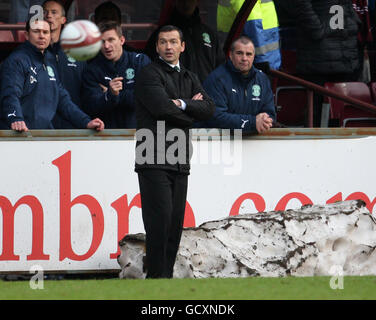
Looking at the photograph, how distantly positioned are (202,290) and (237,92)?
10.6ft

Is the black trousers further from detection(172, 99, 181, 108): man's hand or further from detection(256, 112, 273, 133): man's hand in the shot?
detection(256, 112, 273, 133): man's hand

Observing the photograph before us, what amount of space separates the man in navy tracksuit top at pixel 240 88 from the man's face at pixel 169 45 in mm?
1490

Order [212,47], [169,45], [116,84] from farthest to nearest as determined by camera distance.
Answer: [212,47], [116,84], [169,45]

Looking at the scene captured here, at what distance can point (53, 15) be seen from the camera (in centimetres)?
962

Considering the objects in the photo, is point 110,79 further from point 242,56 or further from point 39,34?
point 242,56

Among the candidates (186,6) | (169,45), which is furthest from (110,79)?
(169,45)

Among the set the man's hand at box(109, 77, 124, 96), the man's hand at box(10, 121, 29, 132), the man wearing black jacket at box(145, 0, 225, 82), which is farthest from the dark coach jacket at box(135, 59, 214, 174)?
the man wearing black jacket at box(145, 0, 225, 82)

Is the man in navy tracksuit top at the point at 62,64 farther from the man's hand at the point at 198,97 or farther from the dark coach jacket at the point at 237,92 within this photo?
the man's hand at the point at 198,97

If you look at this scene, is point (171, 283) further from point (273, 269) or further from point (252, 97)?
point (252, 97)

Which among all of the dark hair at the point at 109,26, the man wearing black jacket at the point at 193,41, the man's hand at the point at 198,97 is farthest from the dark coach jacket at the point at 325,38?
the man's hand at the point at 198,97

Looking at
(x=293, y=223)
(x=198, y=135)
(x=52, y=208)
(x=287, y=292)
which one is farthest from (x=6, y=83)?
(x=287, y=292)

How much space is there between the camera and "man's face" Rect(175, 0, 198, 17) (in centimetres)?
1011

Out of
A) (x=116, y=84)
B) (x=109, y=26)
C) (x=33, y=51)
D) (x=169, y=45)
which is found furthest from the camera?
Answer: (x=109, y=26)

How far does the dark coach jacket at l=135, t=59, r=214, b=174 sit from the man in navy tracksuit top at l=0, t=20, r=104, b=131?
1.34 m
